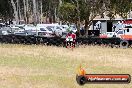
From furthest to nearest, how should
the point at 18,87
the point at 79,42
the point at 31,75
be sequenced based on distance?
the point at 79,42
the point at 31,75
the point at 18,87

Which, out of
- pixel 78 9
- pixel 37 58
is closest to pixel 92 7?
pixel 78 9

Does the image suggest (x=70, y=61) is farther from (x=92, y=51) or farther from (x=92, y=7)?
(x=92, y=7)

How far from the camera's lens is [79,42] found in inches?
1359

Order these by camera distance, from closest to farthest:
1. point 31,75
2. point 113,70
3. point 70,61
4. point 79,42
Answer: point 31,75, point 113,70, point 70,61, point 79,42

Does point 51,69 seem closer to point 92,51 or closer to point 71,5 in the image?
point 92,51

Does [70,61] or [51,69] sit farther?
[70,61]

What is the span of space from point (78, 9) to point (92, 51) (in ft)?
45.3

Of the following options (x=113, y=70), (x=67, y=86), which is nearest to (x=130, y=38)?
(x=113, y=70)

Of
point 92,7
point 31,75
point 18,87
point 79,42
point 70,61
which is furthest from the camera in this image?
point 92,7

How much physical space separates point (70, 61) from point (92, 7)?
20617 millimetres

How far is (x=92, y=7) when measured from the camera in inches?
1689

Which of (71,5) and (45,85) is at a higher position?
(71,5)

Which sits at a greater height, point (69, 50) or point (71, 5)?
point (71, 5)

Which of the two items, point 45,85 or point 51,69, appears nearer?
point 45,85
